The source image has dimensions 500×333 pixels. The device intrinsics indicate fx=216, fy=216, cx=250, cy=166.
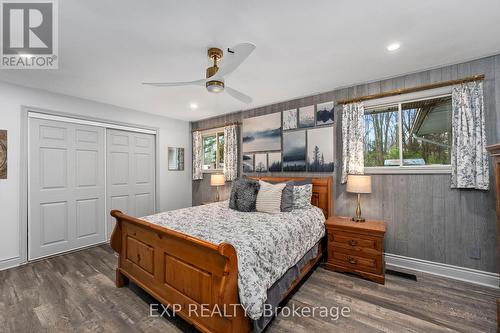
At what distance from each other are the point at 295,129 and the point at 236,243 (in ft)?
8.28

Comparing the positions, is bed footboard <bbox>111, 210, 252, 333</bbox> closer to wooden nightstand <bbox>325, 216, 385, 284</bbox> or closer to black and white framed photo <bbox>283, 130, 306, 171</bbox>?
wooden nightstand <bbox>325, 216, 385, 284</bbox>

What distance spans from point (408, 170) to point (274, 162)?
2005 millimetres

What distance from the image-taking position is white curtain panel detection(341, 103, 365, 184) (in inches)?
120

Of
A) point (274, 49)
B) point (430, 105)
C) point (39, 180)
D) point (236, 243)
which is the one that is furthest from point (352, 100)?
point (39, 180)

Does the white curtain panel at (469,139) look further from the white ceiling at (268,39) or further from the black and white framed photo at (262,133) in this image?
the black and white framed photo at (262,133)

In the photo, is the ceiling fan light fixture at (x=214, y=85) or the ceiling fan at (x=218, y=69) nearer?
the ceiling fan at (x=218, y=69)

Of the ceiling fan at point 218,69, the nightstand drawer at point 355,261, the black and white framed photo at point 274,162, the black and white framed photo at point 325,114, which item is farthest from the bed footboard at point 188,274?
the black and white framed photo at point 325,114

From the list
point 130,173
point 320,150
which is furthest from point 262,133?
point 130,173

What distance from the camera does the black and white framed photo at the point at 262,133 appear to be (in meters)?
3.96

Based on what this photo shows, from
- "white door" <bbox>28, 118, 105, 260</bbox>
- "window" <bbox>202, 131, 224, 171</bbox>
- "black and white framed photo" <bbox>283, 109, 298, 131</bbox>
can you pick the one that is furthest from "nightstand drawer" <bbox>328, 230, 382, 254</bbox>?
"white door" <bbox>28, 118, 105, 260</bbox>

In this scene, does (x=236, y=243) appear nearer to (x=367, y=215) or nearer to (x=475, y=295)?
(x=367, y=215)

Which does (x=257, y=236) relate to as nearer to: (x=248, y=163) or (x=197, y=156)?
(x=248, y=163)

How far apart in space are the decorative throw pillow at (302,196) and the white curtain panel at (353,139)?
1.76 ft

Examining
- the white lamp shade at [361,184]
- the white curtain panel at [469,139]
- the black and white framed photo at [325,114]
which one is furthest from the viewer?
the black and white framed photo at [325,114]
